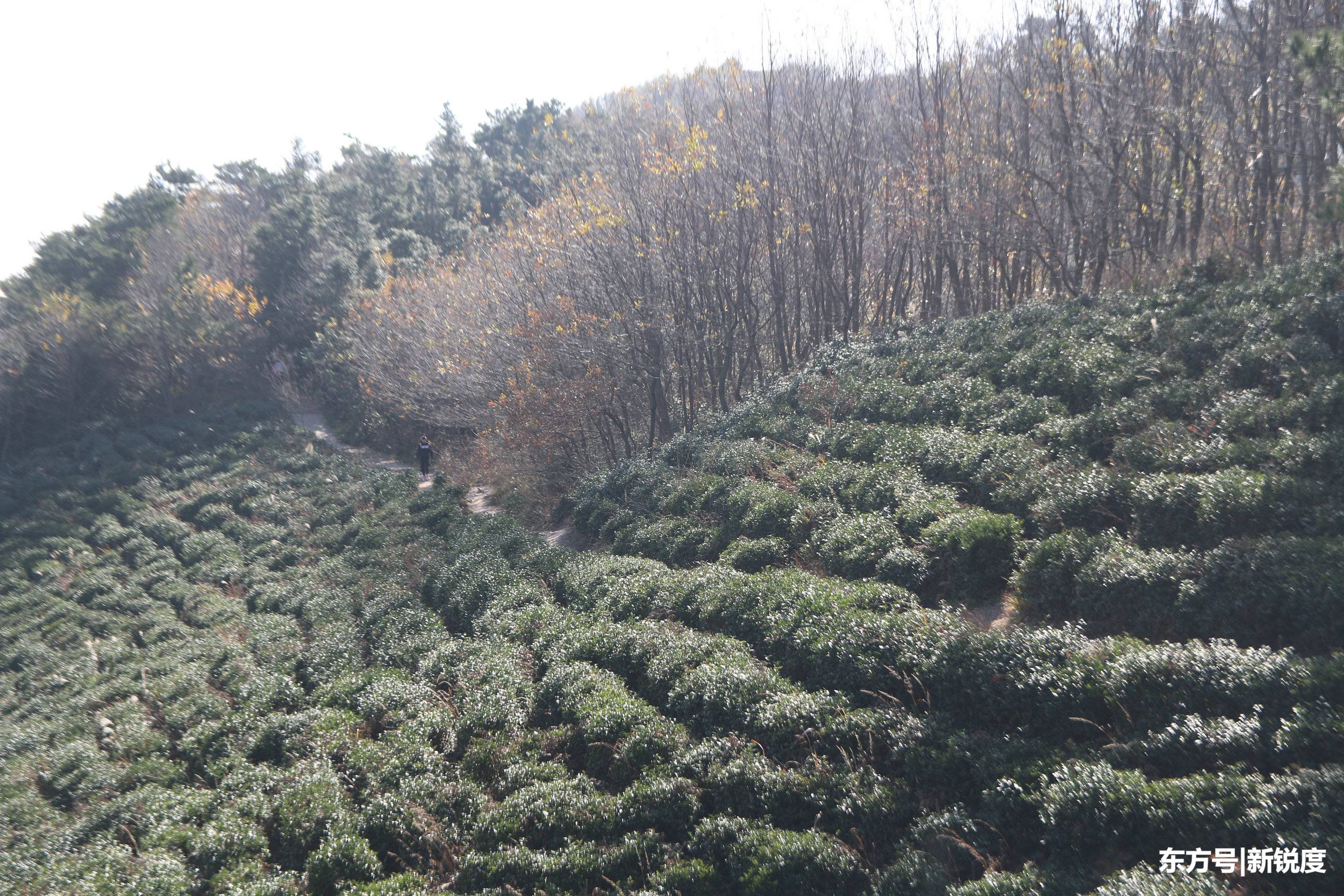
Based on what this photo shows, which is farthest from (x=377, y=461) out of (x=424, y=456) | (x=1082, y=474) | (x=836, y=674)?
(x=1082, y=474)

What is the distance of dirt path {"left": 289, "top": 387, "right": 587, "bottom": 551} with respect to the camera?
18.3 meters

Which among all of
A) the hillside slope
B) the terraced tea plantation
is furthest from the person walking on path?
the hillside slope

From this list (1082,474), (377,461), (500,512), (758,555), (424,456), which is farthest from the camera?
(377,461)

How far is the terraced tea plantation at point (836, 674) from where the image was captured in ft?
18.1

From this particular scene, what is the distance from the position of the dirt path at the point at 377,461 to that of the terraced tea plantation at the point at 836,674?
80.5 inches

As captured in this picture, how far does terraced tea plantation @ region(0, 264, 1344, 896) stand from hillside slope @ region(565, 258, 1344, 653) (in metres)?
0.05

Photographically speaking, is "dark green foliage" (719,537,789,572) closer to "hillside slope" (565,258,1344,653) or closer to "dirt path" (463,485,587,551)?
"hillside slope" (565,258,1344,653)

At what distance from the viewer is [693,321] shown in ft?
73.5

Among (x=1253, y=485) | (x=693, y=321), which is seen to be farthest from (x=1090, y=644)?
(x=693, y=321)

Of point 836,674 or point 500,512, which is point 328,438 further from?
point 836,674

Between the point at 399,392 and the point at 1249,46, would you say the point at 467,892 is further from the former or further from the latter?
the point at 399,392

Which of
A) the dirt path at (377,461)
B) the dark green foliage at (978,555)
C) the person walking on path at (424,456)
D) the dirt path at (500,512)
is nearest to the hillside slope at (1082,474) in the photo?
the dark green foliage at (978,555)

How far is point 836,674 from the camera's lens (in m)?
7.61

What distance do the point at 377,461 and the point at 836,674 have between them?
2720 centimetres
